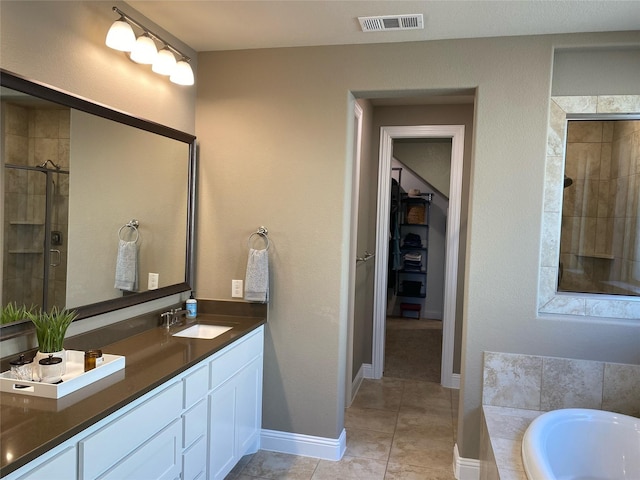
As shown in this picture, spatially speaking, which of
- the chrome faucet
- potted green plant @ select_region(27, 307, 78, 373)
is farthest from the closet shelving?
potted green plant @ select_region(27, 307, 78, 373)

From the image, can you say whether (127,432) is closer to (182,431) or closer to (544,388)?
(182,431)

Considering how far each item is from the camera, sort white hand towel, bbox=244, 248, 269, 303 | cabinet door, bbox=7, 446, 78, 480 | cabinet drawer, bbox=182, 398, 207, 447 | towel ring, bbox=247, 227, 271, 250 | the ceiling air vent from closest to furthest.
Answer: cabinet door, bbox=7, 446, 78, 480 < cabinet drawer, bbox=182, 398, 207, 447 < the ceiling air vent < white hand towel, bbox=244, 248, 269, 303 < towel ring, bbox=247, 227, 271, 250

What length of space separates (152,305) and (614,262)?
8.83 feet

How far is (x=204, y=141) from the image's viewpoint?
118 inches

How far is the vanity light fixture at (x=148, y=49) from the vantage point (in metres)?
2.12

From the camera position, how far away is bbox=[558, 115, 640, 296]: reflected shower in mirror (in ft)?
8.74

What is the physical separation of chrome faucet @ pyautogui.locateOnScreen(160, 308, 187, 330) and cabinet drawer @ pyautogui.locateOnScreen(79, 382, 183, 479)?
2.56 ft

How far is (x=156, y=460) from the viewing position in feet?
5.94

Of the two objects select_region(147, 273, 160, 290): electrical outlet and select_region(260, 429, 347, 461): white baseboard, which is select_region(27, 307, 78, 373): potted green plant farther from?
select_region(260, 429, 347, 461): white baseboard

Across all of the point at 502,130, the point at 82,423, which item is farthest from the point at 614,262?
the point at 82,423

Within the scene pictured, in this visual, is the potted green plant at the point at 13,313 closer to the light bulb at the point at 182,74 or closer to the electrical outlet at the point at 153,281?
the electrical outlet at the point at 153,281

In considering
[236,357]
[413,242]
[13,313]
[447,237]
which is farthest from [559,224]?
[413,242]

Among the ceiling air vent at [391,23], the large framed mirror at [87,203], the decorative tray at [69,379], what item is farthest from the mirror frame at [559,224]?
the decorative tray at [69,379]

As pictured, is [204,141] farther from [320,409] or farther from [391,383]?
[391,383]
